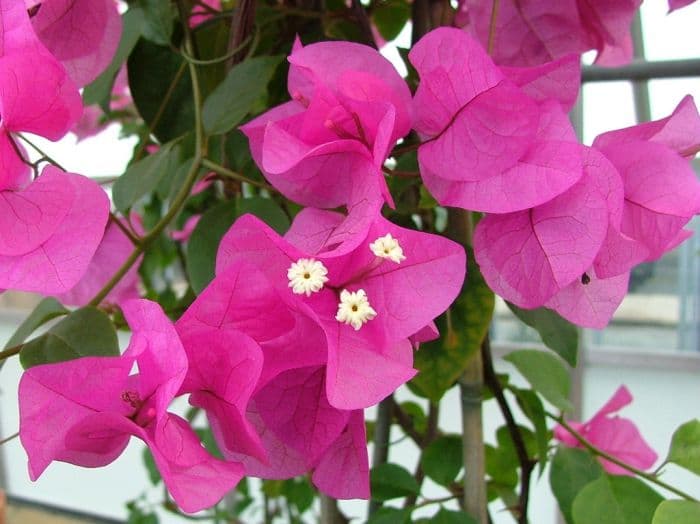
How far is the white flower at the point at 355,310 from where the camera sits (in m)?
0.23

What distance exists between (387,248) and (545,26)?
22 cm

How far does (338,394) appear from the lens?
22 centimetres

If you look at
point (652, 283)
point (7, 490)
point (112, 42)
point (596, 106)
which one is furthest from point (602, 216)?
point (7, 490)

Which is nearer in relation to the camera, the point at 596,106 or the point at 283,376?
the point at 283,376

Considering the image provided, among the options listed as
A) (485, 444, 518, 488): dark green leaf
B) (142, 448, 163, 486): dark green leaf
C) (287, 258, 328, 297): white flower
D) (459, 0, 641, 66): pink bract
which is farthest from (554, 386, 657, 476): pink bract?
(142, 448, 163, 486): dark green leaf

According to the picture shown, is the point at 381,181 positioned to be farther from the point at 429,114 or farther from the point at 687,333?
the point at 687,333

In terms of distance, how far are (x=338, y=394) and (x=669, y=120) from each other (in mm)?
185

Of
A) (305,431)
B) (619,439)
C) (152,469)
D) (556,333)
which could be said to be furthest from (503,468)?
(152,469)

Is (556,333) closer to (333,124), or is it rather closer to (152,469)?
(333,124)

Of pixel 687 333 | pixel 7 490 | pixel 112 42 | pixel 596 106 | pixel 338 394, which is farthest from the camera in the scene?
pixel 7 490

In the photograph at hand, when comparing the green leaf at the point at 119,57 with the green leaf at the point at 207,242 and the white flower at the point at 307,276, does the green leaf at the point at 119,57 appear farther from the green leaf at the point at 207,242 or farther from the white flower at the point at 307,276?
the white flower at the point at 307,276

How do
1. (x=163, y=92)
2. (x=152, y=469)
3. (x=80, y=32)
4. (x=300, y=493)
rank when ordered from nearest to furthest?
(x=80, y=32) → (x=163, y=92) → (x=300, y=493) → (x=152, y=469)

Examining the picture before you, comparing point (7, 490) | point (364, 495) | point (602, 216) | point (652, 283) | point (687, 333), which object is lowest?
point (7, 490)

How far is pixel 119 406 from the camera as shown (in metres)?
Answer: 0.24
